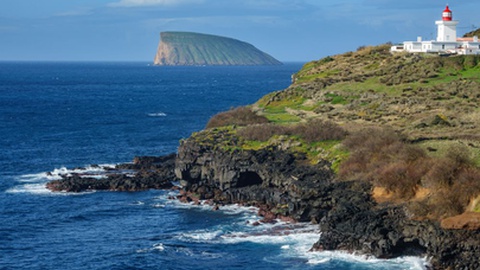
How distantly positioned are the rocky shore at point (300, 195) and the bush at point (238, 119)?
7.61 meters

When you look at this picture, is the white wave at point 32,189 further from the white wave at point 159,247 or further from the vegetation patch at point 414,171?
the vegetation patch at point 414,171

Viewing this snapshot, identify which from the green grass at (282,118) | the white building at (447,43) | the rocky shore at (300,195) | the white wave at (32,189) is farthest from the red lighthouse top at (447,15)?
the white wave at (32,189)

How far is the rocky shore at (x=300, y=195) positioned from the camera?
57031mm

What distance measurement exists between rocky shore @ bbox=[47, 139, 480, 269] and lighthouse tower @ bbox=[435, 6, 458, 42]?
48082 mm

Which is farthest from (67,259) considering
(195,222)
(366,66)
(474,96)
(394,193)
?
(366,66)

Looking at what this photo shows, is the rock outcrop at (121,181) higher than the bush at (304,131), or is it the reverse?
the bush at (304,131)

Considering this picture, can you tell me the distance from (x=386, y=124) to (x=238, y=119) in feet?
63.4

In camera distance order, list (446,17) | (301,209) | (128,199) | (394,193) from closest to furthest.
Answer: (394,193) < (301,209) < (128,199) < (446,17)

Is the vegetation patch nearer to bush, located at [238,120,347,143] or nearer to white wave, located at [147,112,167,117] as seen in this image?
bush, located at [238,120,347,143]

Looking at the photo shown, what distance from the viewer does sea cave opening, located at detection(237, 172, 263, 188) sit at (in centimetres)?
8125

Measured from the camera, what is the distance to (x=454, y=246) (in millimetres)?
55125

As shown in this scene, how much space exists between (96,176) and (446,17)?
196 feet

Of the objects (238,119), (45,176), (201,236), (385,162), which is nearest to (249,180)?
(201,236)

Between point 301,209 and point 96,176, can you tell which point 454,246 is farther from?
point 96,176
